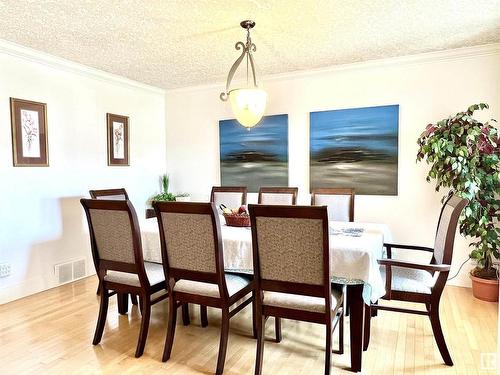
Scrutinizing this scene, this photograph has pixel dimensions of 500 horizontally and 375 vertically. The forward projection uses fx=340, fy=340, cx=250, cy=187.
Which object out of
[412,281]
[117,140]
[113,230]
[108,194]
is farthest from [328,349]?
[117,140]

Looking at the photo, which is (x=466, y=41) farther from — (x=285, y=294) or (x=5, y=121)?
(x=5, y=121)

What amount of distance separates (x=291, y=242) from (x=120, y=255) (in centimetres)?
118

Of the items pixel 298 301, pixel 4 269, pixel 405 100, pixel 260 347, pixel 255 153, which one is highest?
pixel 405 100

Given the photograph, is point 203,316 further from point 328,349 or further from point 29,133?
point 29,133

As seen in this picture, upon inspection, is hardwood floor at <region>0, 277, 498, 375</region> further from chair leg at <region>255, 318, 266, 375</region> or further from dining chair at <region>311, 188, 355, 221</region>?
dining chair at <region>311, 188, 355, 221</region>

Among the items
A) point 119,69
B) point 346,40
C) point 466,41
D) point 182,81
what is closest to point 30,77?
point 119,69

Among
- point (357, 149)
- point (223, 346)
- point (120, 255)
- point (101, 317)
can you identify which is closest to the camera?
point (223, 346)

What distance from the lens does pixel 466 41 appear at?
3121mm

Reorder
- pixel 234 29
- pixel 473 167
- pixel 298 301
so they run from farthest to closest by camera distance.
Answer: pixel 473 167 < pixel 234 29 < pixel 298 301

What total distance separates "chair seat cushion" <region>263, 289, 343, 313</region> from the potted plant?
167 cm

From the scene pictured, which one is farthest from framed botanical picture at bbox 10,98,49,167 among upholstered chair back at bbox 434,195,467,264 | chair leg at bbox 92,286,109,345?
upholstered chair back at bbox 434,195,467,264

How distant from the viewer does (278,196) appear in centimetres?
346

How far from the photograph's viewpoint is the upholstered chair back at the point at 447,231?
203cm

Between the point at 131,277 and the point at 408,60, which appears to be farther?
the point at 408,60
